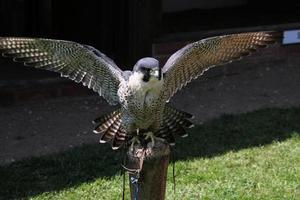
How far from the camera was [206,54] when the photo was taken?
11.9 feet

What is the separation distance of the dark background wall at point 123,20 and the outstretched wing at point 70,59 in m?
3.93

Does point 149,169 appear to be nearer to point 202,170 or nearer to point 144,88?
point 144,88

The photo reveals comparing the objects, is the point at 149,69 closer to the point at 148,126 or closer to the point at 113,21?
the point at 148,126

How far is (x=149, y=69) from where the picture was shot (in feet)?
10.1

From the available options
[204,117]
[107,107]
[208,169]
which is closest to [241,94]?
[204,117]

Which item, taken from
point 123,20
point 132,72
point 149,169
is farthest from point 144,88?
point 123,20

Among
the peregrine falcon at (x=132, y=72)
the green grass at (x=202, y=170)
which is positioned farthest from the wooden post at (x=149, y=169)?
the green grass at (x=202, y=170)

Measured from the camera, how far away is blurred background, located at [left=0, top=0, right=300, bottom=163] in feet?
21.6

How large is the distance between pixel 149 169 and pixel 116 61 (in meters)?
4.45

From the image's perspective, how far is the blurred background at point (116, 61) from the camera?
6.59 metres

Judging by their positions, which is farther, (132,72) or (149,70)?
(132,72)

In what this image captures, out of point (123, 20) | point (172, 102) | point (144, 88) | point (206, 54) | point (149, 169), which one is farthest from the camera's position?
point (123, 20)

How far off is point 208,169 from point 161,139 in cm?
212

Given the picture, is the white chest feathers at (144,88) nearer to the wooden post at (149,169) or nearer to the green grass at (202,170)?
the wooden post at (149,169)
